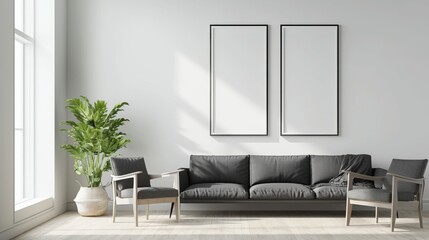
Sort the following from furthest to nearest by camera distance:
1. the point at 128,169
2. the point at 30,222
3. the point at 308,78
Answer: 1. the point at 308,78
2. the point at 128,169
3. the point at 30,222

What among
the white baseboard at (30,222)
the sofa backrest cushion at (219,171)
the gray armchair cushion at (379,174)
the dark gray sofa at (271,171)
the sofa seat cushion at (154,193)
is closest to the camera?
the white baseboard at (30,222)

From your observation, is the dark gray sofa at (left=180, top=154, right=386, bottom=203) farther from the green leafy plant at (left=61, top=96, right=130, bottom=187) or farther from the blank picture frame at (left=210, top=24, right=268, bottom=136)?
the green leafy plant at (left=61, top=96, right=130, bottom=187)

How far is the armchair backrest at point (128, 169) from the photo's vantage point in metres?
6.52

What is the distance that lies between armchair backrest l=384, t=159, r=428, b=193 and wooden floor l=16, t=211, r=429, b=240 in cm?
42

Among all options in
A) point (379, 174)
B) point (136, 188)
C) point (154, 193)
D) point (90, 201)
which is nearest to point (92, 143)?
point (90, 201)

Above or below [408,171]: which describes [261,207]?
below

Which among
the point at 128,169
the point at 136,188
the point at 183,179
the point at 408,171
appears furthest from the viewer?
the point at 183,179

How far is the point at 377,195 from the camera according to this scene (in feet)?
19.3

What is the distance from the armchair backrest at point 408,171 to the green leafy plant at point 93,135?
10.4 ft

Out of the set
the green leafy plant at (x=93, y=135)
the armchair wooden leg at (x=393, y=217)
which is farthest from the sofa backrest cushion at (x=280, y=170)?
the green leafy plant at (x=93, y=135)

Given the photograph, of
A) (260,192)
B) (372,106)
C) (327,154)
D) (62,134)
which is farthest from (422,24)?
(62,134)

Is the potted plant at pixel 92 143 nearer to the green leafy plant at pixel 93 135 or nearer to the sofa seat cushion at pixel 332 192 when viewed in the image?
the green leafy plant at pixel 93 135

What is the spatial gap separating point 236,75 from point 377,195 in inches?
98.9

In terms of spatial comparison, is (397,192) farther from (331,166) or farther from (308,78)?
(308,78)
